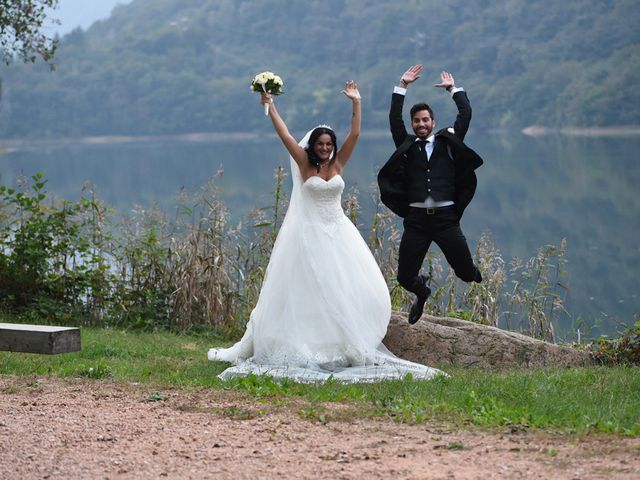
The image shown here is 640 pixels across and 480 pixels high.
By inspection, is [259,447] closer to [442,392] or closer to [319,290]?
[442,392]

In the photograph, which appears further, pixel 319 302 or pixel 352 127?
pixel 352 127

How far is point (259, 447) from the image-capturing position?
5723 millimetres

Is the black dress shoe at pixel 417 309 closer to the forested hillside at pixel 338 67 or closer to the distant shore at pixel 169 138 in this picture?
the forested hillside at pixel 338 67

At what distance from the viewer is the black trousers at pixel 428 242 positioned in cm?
883

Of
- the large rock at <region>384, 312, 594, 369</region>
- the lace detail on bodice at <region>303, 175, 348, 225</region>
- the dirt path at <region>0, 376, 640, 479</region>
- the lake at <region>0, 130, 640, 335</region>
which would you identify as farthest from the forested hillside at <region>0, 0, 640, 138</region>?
the dirt path at <region>0, 376, 640, 479</region>

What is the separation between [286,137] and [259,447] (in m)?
3.69

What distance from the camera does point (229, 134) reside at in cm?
10581

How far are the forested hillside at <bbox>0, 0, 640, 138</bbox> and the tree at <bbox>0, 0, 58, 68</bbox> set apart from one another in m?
69.9

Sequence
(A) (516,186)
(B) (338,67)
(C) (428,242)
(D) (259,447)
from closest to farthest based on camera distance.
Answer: (D) (259,447) → (C) (428,242) → (A) (516,186) → (B) (338,67)

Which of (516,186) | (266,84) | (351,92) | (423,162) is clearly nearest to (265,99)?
(266,84)

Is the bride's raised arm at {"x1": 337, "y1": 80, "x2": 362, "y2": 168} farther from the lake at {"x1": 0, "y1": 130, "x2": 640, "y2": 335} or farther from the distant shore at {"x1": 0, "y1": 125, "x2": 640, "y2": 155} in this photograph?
the distant shore at {"x1": 0, "y1": 125, "x2": 640, "y2": 155}

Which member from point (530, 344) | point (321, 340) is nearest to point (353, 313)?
point (321, 340)

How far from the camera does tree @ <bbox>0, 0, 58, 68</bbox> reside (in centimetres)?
1405

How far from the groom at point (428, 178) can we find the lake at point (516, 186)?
455 cm
